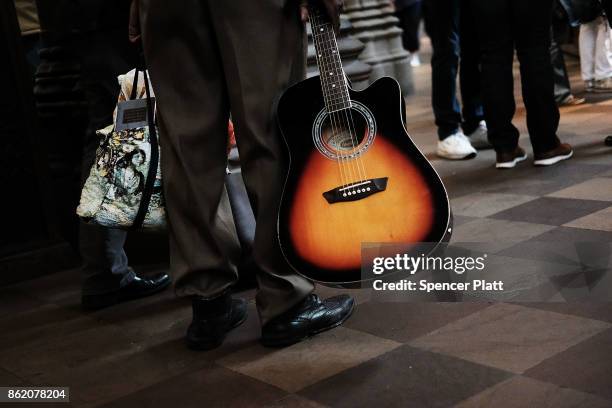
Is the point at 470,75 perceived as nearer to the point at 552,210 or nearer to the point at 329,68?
the point at 552,210

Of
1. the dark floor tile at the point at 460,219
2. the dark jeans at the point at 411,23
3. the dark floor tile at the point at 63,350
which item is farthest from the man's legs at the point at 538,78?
the dark jeans at the point at 411,23

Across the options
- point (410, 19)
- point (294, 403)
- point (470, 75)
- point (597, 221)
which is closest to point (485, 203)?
point (597, 221)

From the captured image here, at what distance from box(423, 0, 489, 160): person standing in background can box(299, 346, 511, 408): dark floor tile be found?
2948mm

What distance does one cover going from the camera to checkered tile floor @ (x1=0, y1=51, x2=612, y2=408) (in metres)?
2.23

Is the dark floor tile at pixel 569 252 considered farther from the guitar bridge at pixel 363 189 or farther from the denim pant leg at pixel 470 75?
the denim pant leg at pixel 470 75

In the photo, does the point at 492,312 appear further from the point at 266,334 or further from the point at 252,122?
the point at 252,122

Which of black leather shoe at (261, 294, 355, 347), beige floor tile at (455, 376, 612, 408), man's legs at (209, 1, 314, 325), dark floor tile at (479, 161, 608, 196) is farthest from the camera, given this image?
dark floor tile at (479, 161, 608, 196)

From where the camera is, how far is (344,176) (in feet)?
8.72

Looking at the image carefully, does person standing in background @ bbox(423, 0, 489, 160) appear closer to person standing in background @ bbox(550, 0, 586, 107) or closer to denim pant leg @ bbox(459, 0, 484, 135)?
denim pant leg @ bbox(459, 0, 484, 135)

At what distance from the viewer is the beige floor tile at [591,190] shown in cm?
387

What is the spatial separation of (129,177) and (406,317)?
1.02 m

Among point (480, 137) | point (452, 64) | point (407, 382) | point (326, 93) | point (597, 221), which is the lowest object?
point (480, 137)

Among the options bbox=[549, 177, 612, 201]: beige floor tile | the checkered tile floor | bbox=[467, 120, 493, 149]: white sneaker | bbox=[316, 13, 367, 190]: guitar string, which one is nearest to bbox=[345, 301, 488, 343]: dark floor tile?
the checkered tile floor

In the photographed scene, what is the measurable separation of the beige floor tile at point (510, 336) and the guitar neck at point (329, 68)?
2.44ft
